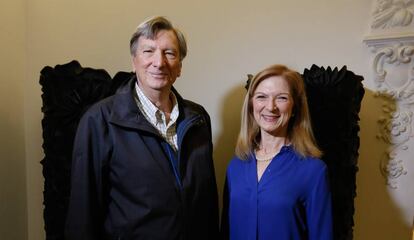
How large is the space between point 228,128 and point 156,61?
75 centimetres

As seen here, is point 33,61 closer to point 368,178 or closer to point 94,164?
point 94,164

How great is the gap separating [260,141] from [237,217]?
299 millimetres

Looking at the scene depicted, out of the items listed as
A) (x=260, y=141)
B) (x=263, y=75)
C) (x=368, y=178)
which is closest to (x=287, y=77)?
(x=263, y=75)

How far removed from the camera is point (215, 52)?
70.1 inches

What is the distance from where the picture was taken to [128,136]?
44.9 inches

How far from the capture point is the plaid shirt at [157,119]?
3.95 feet

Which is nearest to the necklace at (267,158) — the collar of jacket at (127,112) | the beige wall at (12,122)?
the collar of jacket at (127,112)

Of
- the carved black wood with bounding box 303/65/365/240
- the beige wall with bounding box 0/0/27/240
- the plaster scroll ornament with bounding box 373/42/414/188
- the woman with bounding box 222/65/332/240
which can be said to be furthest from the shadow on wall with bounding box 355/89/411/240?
the beige wall with bounding box 0/0/27/240

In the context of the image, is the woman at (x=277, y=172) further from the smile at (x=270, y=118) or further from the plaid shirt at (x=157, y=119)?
the plaid shirt at (x=157, y=119)

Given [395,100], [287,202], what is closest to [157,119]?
[287,202]

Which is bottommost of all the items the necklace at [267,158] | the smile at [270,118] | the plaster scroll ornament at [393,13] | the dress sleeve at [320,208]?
the dress sleeve at [320,208]

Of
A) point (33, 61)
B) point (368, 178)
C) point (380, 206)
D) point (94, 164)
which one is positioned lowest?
point (380, 206)

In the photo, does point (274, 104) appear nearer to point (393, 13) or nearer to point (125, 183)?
point (125, 183)

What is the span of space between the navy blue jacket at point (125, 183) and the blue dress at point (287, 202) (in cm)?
20
